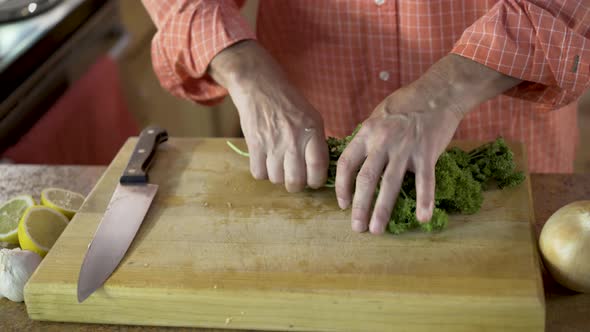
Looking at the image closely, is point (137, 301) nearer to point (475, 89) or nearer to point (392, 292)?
point (392, 292)

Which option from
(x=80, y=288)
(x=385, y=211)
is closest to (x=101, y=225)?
(x=80, y=288)

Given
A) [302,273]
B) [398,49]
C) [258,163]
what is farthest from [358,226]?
[398,49]

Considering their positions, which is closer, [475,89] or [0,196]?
[475,89]

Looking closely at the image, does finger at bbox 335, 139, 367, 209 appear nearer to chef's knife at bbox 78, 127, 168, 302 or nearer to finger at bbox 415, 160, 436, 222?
finger at bbox 415, 160, 436, 222

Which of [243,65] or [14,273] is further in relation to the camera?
[243,65]

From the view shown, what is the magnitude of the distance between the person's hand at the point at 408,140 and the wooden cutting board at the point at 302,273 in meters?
0.06

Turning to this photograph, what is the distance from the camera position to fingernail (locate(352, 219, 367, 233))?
114 centimetres

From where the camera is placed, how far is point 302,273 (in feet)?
3.51

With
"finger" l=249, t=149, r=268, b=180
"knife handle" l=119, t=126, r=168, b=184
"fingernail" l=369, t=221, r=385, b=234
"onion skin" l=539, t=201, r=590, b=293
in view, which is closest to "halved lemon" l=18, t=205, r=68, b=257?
"knife handle" l=119, t=126, r=168, b=184

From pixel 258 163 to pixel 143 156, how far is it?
0.85ft

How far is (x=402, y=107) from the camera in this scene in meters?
1.19

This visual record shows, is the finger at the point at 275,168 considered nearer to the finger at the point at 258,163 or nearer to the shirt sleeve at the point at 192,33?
the finger at the point at 258,163

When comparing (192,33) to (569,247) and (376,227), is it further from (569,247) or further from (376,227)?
(569,247)

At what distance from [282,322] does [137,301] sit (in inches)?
9.1
